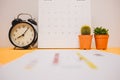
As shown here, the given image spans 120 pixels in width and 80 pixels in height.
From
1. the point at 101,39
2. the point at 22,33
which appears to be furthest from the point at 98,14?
the point at 22,33

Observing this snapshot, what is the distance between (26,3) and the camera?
1.43 metres

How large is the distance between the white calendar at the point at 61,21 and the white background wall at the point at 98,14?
0.15 m

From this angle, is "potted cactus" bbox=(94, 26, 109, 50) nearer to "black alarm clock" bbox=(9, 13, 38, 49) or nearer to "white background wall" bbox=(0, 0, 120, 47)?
"white background wall" bbox=(0, 0, 120, 47)

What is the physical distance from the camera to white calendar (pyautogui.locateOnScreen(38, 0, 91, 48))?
1.28 m

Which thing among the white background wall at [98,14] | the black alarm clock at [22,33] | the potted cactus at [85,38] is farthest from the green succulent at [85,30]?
the black alarm clock at [22,33]

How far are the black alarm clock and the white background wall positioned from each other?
19 cm

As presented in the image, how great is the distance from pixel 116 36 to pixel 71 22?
1.41 ft

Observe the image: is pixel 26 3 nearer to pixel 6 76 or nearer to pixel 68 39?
pixel 68 39

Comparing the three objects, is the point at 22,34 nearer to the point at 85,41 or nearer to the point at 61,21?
the point at 61,21

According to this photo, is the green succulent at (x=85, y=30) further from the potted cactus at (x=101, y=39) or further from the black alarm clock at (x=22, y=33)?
the black alarm clock at (x=22, y=33)

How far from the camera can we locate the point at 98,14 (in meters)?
1.42

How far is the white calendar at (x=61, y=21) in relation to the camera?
4.20 feet

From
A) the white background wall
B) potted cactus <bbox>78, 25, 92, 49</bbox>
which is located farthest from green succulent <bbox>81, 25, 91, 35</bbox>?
the white background wall

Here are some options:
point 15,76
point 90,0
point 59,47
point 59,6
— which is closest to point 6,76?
point 15,76
